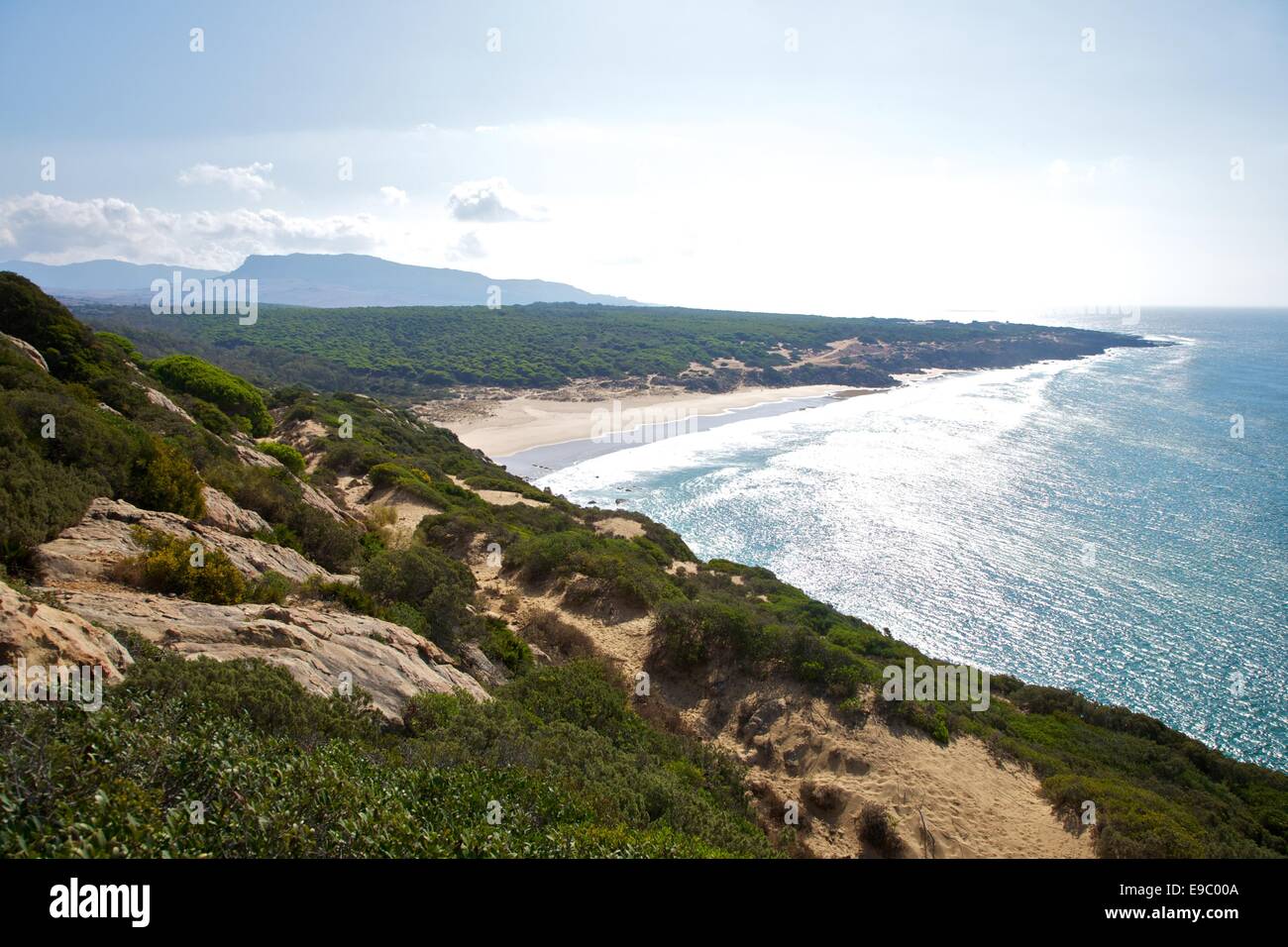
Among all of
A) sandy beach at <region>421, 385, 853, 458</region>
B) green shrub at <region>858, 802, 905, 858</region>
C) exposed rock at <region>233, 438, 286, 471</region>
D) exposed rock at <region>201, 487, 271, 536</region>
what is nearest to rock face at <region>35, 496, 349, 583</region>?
exposed rock at <region>201, 487, 271, 536</region>

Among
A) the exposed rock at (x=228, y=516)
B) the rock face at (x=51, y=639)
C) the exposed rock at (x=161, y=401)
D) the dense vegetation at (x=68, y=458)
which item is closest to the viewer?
the rock face at (x=51, y=639)

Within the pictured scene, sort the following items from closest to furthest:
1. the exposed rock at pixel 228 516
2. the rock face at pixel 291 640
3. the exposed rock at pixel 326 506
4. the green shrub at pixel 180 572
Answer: the rock face at pixel 291 640 < the green shrub at pixel 180 572 < the exposed rock at pixel 228 516 < the exposed rock at pixel 326 506

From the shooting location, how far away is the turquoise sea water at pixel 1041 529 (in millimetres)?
21594

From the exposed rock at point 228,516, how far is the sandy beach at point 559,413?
119 ft

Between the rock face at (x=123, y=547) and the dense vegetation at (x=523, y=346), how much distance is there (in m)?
61.9

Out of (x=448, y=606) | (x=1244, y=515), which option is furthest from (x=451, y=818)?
(x=1244, y=515)

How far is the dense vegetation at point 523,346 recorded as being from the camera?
81.7 m

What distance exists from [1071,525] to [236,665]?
38.6 metres

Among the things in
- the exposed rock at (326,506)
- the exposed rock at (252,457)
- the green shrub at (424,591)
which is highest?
the exposed rock at (252,457)

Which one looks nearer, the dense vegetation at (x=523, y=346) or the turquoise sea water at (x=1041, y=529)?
the turquoise sea water at (x=1041, y=529)

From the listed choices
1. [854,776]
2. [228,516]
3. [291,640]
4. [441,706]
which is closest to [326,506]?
[228,516]

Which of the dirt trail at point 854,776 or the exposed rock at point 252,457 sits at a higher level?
the exposed rock at point 252,457

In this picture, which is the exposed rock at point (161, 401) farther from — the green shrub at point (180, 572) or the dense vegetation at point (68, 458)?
the green shrub at point (180, 572)

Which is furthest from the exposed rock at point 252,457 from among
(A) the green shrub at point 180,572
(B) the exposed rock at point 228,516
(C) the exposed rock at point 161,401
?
(A) the green shrub at point 180,572
